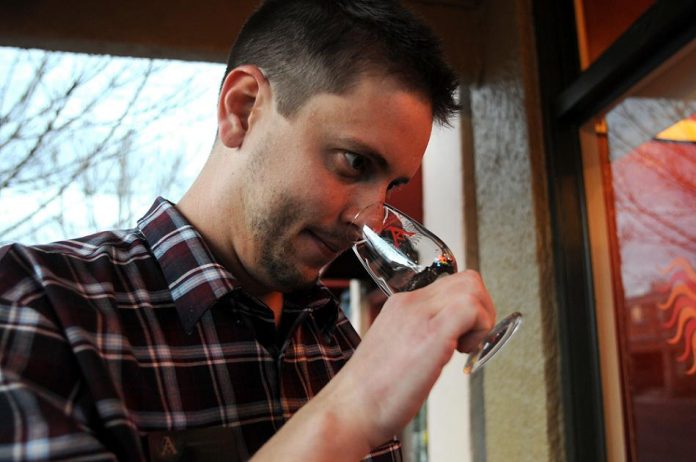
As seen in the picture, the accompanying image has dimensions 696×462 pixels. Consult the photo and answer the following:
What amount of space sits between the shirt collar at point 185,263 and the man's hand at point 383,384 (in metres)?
0.30

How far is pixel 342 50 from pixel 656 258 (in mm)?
1115

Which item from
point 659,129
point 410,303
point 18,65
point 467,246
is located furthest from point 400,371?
point 18,65

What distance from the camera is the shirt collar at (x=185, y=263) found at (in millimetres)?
892

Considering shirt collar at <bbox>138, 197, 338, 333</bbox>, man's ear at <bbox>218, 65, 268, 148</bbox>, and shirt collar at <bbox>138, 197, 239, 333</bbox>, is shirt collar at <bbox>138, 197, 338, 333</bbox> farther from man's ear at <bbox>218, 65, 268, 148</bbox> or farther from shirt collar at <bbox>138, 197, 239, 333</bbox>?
man's ear at <bbox>218, 65, 268, 148</bbox>

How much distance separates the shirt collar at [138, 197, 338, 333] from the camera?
2.93ft

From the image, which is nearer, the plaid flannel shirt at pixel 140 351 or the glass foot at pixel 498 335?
Answer: the plaid flannel shirt at pixel 140 351

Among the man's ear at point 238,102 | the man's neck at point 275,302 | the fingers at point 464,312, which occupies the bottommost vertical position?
the fingers at point 464,312

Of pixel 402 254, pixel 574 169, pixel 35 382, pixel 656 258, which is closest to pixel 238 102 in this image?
pixel 402 254

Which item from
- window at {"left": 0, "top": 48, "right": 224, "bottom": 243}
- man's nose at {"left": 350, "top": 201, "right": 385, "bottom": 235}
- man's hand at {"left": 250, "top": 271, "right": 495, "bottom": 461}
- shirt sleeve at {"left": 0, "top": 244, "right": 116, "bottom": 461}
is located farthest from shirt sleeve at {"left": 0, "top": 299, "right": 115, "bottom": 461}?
window at {"left": 0, "top": 48, "right": 224, "bottom": 243}

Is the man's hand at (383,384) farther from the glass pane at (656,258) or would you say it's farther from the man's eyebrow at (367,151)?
the glass pane at (656,258)

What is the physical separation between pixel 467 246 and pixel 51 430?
1.88 m

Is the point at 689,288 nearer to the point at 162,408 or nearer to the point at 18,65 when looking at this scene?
the point at 162,408

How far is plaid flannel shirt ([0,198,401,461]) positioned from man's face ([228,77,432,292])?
0.08m

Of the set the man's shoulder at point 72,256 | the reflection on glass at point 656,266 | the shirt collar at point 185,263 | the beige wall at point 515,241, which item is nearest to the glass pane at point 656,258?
the reflection on glass at point 656,266
